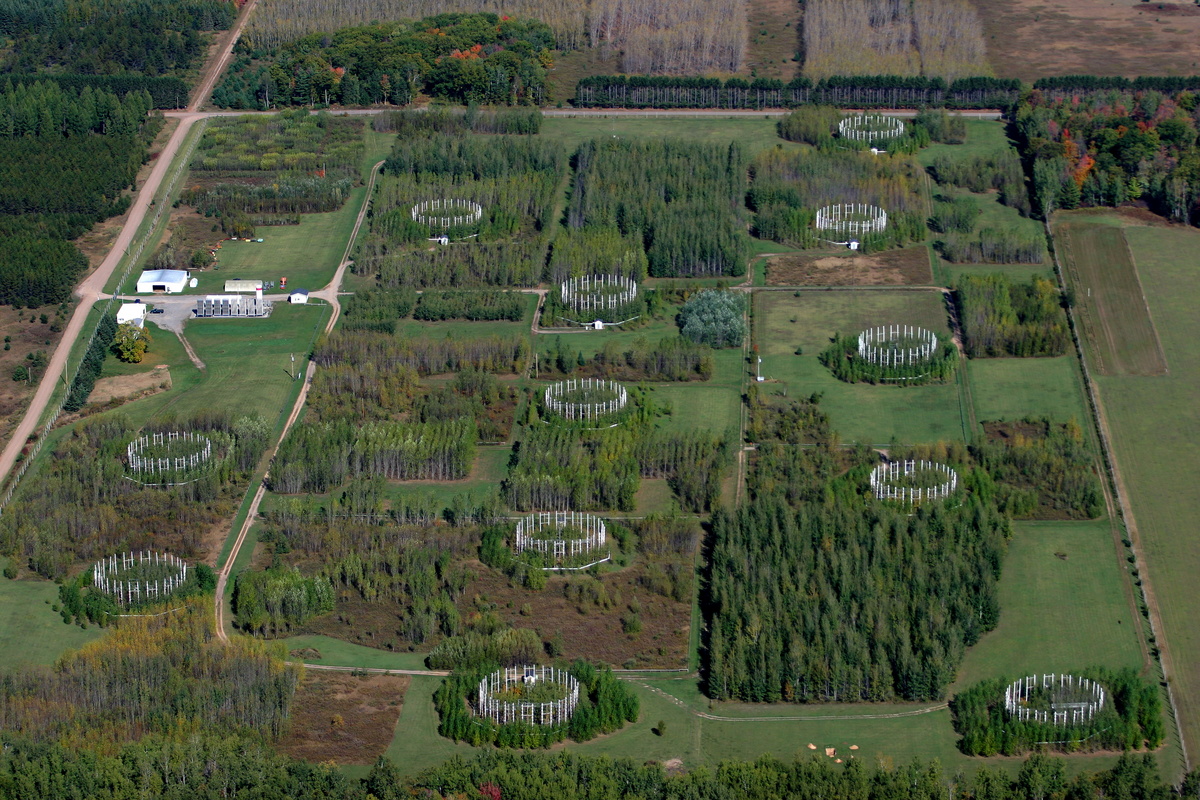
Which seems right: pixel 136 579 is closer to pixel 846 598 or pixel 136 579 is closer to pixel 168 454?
pixel 168 454

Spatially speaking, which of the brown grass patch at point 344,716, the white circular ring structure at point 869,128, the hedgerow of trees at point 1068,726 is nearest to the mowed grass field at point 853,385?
the hedgerow of trees at point 1068,726

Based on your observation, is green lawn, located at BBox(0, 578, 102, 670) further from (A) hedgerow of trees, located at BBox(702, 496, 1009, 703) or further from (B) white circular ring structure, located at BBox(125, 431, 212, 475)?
(A) hedgerow of trees, located at BBox(702, 496, 1009, 703)

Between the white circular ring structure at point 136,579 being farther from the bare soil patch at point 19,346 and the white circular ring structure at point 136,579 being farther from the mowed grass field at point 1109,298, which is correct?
the mowed grass field at point 1109,298

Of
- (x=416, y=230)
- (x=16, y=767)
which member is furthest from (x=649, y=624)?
(x=416, y=230)

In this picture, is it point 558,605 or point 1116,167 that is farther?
point 1116,167

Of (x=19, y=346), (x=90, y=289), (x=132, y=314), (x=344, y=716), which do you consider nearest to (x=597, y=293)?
(x=132, y=314)

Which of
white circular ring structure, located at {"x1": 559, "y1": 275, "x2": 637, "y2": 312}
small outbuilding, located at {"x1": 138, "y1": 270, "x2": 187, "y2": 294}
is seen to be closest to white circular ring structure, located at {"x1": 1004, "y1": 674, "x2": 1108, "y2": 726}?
white circular ring structure, located at {"x1": 559, "y1": 275, "x2": 637, "y2": 312}

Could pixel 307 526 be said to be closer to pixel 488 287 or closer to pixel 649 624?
Answer: pixel 649 624
